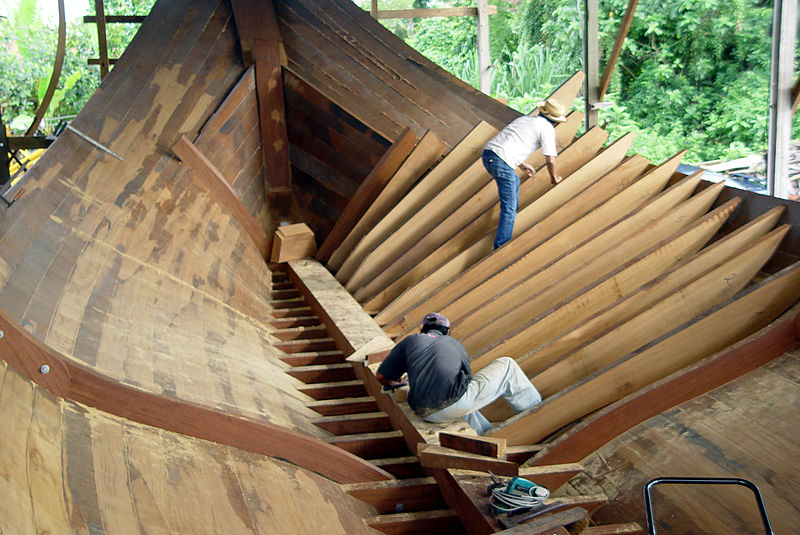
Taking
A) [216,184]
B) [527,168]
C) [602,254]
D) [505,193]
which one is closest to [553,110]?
[527,168]

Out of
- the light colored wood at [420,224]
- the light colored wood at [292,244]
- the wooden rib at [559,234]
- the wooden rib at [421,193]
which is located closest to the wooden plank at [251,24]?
the light colored wood at [292,244]

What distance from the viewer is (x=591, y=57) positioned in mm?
8117

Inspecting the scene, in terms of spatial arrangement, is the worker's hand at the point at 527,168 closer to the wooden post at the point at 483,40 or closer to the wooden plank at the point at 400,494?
the wooden plank at the point at 400,494

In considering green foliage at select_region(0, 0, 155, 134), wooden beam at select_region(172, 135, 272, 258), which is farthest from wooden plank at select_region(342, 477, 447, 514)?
green foliage at select_region(0, 0, 155, 134)

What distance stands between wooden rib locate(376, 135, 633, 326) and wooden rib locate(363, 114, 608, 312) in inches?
7.0

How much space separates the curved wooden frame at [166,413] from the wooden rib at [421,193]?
2.43m

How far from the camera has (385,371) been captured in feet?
Result: 11.2

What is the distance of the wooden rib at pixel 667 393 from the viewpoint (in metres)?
2.88

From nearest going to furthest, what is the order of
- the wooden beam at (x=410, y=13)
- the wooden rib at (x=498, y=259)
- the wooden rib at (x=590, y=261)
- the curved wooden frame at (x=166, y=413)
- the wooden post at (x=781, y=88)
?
the curved wooden frame at (x=166, y=413) → the wooden rib at (x=590, y=261) → the wooden rib at (x=498, y=259) → the wooden post at (x=781, y=88) → the wooden beam at (x=410, y=13)

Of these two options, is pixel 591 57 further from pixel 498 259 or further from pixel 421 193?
pixel 498 259

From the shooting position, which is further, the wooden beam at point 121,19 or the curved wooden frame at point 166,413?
the wooden beam at point 121,19

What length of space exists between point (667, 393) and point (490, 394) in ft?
2.27

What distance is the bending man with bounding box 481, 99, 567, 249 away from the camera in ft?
14.6

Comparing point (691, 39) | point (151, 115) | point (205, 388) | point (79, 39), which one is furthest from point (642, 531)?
point (79, 39)
